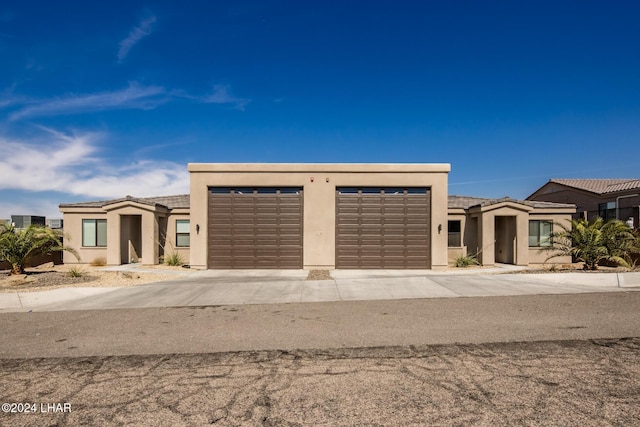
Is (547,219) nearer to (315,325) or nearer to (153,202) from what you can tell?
(315,325)

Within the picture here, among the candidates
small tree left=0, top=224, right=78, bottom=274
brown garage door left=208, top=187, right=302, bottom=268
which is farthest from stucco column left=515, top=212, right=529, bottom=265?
small tree left=0, top=224, right=78, bottom=274

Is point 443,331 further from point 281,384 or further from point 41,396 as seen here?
point 41,396

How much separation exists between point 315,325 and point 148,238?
606 inches

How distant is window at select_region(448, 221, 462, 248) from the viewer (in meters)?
21.1

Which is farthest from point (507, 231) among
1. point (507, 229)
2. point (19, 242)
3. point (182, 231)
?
point (19, 242)

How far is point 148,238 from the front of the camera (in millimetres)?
19875

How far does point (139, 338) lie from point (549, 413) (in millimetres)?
5986

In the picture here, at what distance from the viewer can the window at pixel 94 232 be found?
834 inches

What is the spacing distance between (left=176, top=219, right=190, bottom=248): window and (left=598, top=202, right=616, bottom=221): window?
26.6 meters

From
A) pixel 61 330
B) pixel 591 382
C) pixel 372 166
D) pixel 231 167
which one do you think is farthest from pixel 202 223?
pixel 591 382

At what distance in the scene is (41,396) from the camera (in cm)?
425

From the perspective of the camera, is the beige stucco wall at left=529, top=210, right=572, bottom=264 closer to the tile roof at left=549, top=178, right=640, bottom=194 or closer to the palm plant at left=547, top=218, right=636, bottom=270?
the palm plant at left=547, top=218, right=636, bottom=270

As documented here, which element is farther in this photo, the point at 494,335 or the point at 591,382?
the point at 494,335

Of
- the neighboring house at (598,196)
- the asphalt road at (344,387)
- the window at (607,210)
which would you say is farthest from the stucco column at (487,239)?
the asphalt road at (344,387)
